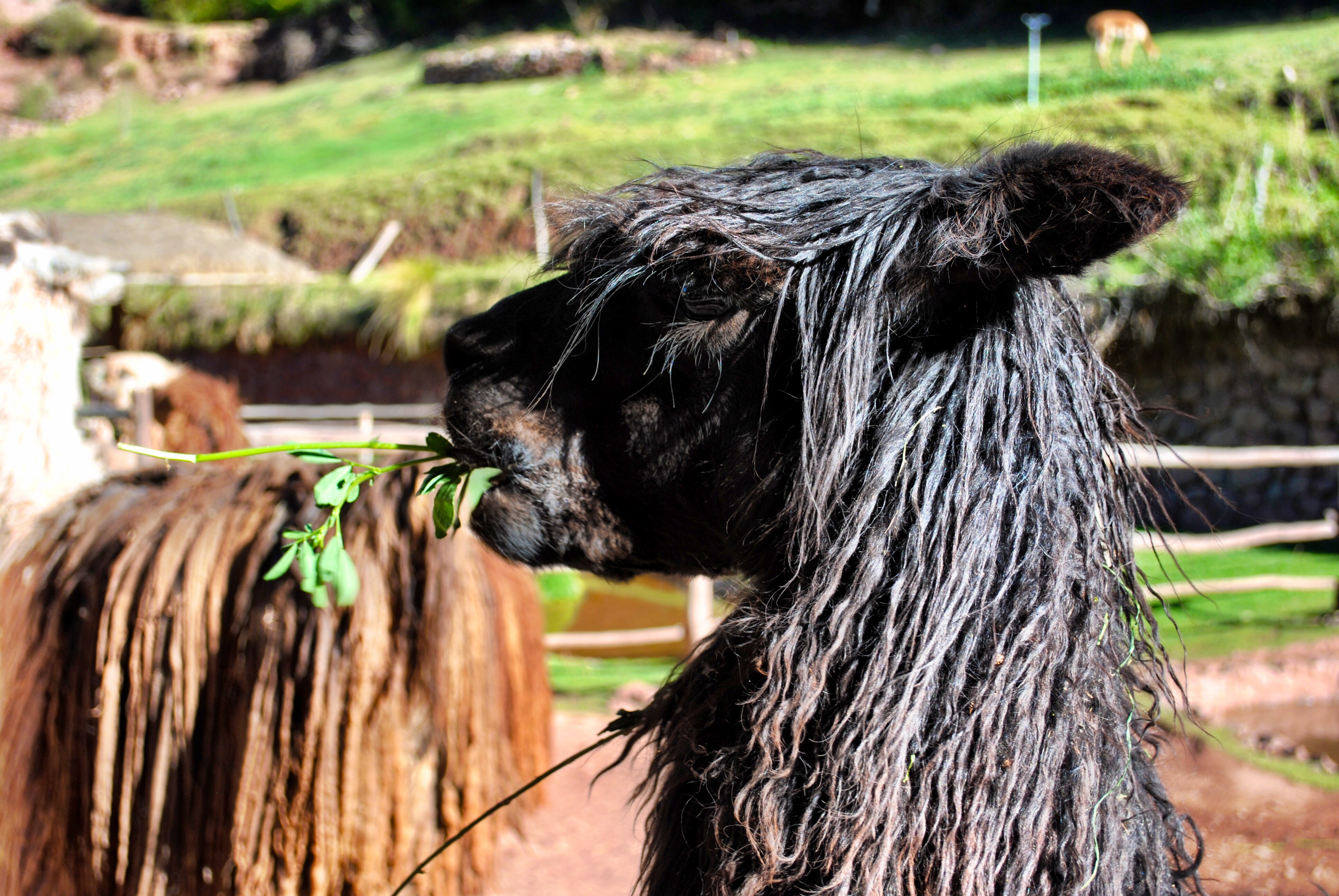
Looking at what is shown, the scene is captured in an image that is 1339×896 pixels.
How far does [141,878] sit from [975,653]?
267 cm

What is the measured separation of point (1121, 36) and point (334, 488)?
2510 centimetres

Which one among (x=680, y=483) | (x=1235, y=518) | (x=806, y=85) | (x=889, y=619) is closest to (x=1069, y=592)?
(x=889, y=619)

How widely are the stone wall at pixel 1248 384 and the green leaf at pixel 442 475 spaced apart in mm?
8944

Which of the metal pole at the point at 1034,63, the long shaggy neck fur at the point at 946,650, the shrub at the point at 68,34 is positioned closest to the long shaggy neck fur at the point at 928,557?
the long shaggy neck fur at the point at 946,650

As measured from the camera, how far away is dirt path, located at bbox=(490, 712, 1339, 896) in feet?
12.3

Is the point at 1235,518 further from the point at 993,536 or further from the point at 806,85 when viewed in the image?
the point at 806,85

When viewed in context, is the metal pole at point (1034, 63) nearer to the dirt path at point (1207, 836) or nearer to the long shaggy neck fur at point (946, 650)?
the dirt path at point (1207, 836)

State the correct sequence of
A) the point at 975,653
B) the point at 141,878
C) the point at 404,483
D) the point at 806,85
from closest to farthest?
the point at 975,653 → the point at 141,878 → the point at 404,483 → the point at 806,85

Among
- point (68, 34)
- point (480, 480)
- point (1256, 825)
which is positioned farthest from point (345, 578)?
point (68, 34)

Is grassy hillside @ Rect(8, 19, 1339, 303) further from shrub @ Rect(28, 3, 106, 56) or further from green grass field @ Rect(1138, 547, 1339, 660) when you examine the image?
shrub @ Rect(28, 3, 106, 56)

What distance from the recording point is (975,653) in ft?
4.00

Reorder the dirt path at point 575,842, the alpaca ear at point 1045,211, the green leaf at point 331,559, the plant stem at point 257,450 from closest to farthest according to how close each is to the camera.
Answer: the alpaca ear at point 1045,211 → the plant stem at point 257,450 → the green leaf at point 331,559 → the dirt path at point 575,842

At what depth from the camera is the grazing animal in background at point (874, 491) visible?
1.19 meters

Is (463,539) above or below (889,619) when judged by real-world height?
below
